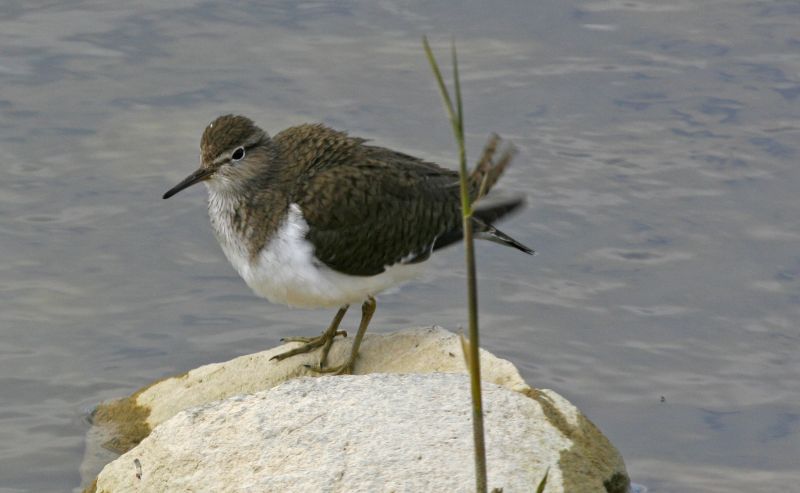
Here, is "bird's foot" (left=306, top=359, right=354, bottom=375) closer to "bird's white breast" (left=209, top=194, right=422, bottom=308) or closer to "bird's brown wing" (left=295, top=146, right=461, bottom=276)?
"bird's white breast" (left=209, top=194, right=422, bottom=308)

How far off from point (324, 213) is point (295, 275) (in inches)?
13.6

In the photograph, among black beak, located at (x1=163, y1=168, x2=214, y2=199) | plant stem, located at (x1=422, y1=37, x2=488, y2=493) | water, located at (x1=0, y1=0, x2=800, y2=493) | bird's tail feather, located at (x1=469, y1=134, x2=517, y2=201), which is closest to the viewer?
plant stem, located at (x1=422, y1=37, x2=488, y2=493)

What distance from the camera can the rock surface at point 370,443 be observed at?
14.5 ft

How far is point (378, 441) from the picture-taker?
15.0ft

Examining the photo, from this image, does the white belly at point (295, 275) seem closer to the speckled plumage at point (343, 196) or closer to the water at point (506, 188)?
the speckled plumage at point (343, 196)

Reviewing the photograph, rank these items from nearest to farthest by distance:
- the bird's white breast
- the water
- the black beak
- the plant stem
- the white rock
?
the plant stem
the white rock
the bird's white breast
the black beak
the water

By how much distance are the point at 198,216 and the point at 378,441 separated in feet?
14.9

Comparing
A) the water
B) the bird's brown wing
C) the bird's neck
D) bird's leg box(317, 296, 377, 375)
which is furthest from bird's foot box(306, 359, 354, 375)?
the water

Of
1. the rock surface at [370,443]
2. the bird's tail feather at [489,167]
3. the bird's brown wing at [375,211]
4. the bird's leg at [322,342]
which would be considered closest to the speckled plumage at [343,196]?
the bird's brown wing at [375,211]

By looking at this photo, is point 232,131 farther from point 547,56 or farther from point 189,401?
point 547,56

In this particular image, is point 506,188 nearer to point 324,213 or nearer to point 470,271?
point 324,213

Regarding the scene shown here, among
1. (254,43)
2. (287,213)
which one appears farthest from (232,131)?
(254,43)

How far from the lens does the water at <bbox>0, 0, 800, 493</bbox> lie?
7.03 meters

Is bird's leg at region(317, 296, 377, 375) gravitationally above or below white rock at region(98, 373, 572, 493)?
below
